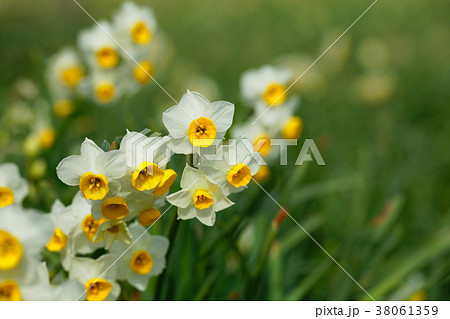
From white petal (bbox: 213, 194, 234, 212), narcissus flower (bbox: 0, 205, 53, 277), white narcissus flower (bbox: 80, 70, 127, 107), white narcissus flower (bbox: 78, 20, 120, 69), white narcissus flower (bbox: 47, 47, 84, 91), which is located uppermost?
white narcissus flower (bbox: 47, 47, 84, 91)

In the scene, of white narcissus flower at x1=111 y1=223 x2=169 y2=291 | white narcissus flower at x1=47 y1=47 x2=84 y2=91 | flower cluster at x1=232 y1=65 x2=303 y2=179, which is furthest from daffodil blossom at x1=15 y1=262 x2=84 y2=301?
white narcissus flower at x1=47 y1=47 x2=84 y2=91

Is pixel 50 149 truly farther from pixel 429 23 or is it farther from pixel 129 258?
pixel 429 23

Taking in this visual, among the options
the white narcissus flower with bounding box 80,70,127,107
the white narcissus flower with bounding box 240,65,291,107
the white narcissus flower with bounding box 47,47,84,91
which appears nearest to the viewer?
the white narcissus flower with bounding box 240,65,291,107

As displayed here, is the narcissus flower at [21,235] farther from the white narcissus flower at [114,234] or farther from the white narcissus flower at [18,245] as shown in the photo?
the white narcissus flower at [114,234]

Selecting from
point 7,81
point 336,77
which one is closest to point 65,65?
point 7,81

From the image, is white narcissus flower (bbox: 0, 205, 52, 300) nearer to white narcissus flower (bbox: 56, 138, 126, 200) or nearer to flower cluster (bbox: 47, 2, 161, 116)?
white narcissus flower (bbox: 56, 138, 126, 200)

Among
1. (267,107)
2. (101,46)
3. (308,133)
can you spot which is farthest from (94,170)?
(308,133)

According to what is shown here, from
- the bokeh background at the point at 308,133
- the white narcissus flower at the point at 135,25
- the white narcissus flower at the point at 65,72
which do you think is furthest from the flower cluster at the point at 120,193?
the white narcissus flower at the point at 65,72
